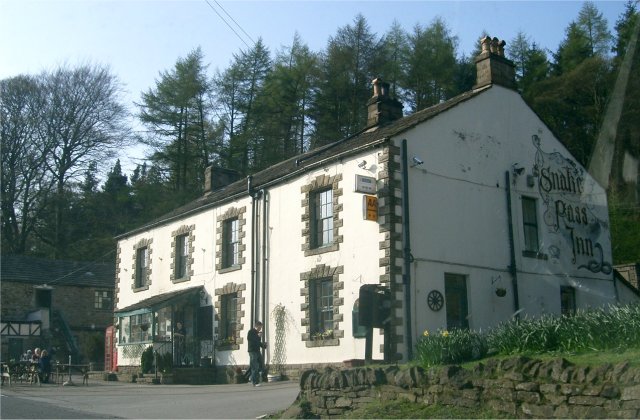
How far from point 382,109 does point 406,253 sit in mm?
7113

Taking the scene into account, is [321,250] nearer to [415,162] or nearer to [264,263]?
[264,263]

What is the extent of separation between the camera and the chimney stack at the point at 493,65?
75.0 ft

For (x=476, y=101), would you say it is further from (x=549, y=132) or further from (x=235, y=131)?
(x=235, y=131)

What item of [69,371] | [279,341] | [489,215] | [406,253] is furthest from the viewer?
[69,371]

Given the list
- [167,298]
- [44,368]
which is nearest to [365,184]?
[167,298]

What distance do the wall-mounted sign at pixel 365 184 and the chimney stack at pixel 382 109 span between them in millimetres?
5532

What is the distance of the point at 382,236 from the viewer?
1886cm

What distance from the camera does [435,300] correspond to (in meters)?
19.3

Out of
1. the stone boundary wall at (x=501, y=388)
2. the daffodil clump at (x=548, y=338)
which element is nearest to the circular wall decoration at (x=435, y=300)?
the daffodil clump at (x=548, y=338)

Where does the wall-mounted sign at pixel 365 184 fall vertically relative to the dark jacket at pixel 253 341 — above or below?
above

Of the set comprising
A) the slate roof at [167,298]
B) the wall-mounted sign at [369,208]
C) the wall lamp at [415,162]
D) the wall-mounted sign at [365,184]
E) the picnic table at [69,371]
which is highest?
→ the wall lamp at [415,162]

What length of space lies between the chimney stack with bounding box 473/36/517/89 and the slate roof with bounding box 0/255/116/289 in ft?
91.1

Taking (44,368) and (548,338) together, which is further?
(44,368)

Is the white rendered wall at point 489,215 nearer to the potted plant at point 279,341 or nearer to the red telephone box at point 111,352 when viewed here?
the potted plant at point 279,341
